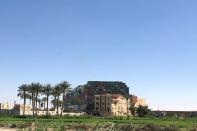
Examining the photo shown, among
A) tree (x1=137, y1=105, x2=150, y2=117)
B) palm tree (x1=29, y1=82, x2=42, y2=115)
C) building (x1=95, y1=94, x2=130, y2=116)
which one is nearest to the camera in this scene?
palm tree (x1=29, y1=82, x2=42, y2=115)

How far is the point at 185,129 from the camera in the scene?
7269cm

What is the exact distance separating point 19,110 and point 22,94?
47.7 feet

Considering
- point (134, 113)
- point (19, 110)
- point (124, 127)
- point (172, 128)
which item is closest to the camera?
point (124, 127)

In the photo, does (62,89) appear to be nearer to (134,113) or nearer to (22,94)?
(22,94)

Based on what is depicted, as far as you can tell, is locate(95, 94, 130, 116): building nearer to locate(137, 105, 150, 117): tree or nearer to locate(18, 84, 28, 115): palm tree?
locate(137, 105, 150, 117): tree

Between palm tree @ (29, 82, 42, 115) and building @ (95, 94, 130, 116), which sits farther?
building @ (95, 94, 130, 116)

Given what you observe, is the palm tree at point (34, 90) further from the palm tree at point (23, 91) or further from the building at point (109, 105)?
the building at point (109, 105)

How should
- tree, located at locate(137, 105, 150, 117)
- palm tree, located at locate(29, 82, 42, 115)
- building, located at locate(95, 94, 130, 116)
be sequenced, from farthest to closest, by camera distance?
building, located at locate(95, 94, 130, 116) → tree, located at locate(137, 105, 150, 117) → palm tree, located at locate(29, 82, 42, 115)

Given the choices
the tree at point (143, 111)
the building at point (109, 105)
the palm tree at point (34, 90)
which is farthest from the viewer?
the building at point (109, 105)

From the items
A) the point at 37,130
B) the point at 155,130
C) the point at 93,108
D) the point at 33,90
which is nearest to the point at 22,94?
the point at 33,90

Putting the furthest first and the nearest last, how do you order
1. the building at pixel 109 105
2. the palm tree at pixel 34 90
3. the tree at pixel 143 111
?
the building at pixel 109 105 < the tree at pixel 143 111 < the palm tree at pixel 34 90

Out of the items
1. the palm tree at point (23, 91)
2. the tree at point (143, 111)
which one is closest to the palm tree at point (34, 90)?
the palm tree at point (23, 91)

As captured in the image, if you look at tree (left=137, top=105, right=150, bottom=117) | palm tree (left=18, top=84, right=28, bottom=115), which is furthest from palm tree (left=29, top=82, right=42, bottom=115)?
tree (left=137, top=105, right=150, bottom=117)

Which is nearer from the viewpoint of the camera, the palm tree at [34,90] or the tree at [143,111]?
the palm tree at [34,90]
